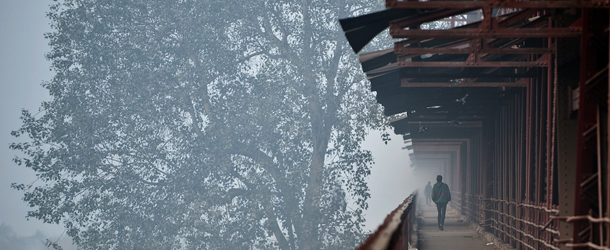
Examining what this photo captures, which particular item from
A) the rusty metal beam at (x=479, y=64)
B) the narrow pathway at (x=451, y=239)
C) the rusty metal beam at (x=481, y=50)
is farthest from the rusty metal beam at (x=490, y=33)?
the narrow pathway at (x=451, y=239)

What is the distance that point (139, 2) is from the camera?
3666cm

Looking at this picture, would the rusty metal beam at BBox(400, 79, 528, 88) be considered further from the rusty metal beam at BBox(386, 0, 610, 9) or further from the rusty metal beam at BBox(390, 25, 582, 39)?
the rusty metal beam at BBox(386, 0, 610, 9)

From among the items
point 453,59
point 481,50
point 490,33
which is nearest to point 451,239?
point 453,59

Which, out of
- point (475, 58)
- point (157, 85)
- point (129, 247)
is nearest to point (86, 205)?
point (129, 247)

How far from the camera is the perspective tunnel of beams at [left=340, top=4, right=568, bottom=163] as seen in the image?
34.6 feet

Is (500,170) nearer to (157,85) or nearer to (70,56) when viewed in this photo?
(157,85)

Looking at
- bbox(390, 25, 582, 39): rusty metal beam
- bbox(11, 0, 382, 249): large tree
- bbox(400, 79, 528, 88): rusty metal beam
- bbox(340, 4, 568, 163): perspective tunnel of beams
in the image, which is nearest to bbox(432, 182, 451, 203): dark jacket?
bbox(340, 4, 568, 163): perspective tunnel of beams

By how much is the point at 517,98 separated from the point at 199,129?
68.7 ft

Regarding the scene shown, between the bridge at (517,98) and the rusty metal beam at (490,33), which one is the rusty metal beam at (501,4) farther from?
the rusty metal beam at (490,33)

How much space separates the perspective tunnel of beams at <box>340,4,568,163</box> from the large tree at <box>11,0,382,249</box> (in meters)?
9.94

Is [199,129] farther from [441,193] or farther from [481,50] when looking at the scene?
[481,50]

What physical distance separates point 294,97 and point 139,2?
23.7ft

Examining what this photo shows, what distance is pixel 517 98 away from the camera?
55.2 feet

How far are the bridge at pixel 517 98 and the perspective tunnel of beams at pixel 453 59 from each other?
0.02 m
